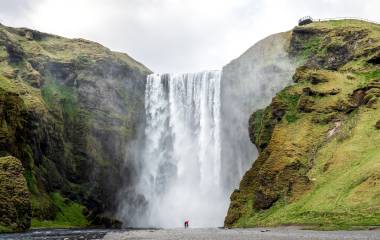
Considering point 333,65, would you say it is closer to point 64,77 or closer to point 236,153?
point 236,153

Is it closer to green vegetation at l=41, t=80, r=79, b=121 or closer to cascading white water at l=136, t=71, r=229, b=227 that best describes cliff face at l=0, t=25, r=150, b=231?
green vegetation at l=41, t=80, r=79, b=121

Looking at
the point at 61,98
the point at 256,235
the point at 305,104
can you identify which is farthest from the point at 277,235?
the point at 61,98

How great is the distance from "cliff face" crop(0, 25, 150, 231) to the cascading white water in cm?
684

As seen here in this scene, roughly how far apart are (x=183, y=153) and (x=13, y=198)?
5448 centimetres

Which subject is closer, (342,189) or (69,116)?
(342,189)

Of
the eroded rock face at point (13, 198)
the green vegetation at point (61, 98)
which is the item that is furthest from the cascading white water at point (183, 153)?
the eroded rock face at point (13, 198)

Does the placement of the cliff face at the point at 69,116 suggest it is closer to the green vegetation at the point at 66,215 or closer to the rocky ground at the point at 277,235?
the green vegetation at the point at 66,215

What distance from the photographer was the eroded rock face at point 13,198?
6656 cm

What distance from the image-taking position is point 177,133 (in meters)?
123

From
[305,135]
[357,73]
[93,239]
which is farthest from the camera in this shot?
[357,73]

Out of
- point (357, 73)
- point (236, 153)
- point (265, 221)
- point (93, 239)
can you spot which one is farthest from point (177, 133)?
point (93, 239)

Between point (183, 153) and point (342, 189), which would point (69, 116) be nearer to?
point (183, 153)

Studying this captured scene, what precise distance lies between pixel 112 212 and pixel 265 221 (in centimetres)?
7041

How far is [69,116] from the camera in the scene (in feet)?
420
